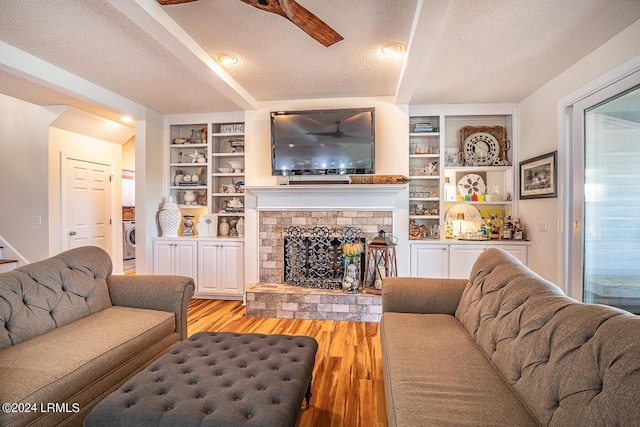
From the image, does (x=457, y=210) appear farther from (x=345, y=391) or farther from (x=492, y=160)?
(x=345, y=391)

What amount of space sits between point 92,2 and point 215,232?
120 inches

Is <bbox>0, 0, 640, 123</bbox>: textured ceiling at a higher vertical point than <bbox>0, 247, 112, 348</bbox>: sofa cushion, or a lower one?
higher

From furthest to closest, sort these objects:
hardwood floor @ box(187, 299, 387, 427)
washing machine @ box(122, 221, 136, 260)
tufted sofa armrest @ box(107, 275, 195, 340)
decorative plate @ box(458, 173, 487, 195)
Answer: washing machine @ box(122, 221, 136, 260), decorative plate @ box(458, 173, 487, 195), tufted sofa armrest @ box(107, 275, 195, 340), hardwood floor @ box(187, 299, 387, 427)

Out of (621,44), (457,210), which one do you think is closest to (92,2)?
(621,44)

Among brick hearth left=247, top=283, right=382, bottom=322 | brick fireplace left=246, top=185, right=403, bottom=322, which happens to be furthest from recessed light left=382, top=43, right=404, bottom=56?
brick hearth left=247, top=283, right=382, bottom=322

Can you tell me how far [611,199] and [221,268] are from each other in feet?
13.4

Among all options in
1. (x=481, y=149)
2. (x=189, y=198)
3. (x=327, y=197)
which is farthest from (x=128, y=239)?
(x=481, y=149)

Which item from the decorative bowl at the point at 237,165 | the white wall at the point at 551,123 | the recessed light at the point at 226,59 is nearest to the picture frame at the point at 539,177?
the white wall at the point at 551,123

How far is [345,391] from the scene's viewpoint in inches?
83.9

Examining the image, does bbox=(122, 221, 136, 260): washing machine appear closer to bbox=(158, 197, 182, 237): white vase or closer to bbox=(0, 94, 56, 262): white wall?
bbox=(0, 94, 56, 262): white wall

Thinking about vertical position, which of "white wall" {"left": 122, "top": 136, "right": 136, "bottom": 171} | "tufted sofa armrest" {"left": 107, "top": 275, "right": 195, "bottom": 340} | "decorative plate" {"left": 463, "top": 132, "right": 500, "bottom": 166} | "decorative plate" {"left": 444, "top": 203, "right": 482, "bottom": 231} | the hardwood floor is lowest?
the hardwood floor

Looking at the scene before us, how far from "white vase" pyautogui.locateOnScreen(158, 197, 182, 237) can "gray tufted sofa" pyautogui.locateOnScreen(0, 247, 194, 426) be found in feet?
6.29

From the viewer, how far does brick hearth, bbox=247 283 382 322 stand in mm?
3514

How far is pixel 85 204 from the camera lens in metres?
4.92
